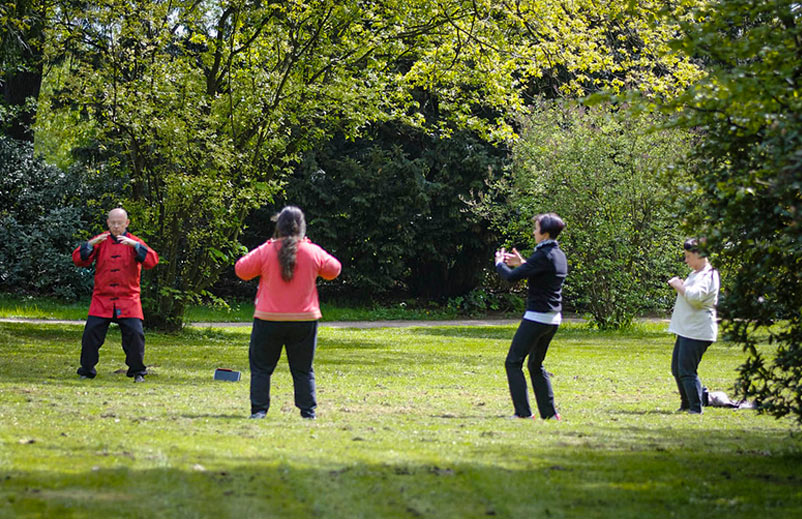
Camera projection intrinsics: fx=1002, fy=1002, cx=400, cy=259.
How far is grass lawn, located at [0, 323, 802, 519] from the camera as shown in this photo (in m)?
5.45

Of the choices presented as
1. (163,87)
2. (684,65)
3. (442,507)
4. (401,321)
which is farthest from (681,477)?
(401,321)

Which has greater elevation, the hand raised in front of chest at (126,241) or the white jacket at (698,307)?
the hand raised in front of chest at (126,241)

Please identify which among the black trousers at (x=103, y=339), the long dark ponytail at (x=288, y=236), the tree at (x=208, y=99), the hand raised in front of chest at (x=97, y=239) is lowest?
the black trousers at (x=103, y=339)

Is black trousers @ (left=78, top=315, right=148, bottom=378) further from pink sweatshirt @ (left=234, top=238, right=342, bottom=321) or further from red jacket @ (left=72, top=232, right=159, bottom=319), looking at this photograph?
pink sweatshirt @ (left=234, top=238, right=342, bottom=321)

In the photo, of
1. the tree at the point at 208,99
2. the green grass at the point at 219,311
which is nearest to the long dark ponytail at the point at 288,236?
the tree at the point at 208,99

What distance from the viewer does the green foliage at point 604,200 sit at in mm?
24172

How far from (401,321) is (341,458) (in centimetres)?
2330

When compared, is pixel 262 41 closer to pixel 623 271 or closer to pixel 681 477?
pixel 623 271

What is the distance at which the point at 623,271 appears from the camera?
24.6 meters

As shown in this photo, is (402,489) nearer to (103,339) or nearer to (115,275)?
(115,275)

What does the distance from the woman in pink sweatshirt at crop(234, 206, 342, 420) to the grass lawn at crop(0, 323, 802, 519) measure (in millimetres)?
583

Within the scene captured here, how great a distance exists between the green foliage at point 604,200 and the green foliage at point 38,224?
1326 cm

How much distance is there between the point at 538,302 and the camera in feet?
30.4

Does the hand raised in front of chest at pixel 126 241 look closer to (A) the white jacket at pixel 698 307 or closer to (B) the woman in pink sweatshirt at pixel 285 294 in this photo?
(B) the woman in pink sweatshirt at pixel 285 294
